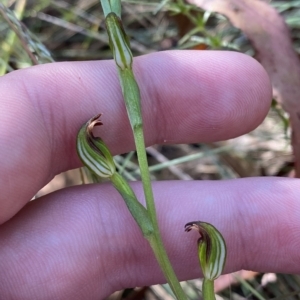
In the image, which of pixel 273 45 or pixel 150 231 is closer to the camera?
pixel 150 231

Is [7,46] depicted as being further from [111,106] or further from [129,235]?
[129,235]

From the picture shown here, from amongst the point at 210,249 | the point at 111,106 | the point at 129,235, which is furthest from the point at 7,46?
the point at 210,249

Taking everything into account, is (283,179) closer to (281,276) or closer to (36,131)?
(281,276)

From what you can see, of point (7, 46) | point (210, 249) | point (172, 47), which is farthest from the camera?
point (172, 47)

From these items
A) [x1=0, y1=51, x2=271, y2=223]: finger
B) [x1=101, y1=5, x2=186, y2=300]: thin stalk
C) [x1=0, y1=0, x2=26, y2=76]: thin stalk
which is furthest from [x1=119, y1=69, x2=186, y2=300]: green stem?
[x1=0, y1=0, x2=26, y2=76]: thin stalk

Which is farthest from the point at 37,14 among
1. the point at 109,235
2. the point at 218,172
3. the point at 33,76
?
the point at 109,235

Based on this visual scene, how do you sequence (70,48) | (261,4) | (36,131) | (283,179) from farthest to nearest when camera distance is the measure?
(70,48) < (261,4) < (283,179) < (36,131)

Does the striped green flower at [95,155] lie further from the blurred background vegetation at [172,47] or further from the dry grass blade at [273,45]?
the dry grass blade at [273,45]
